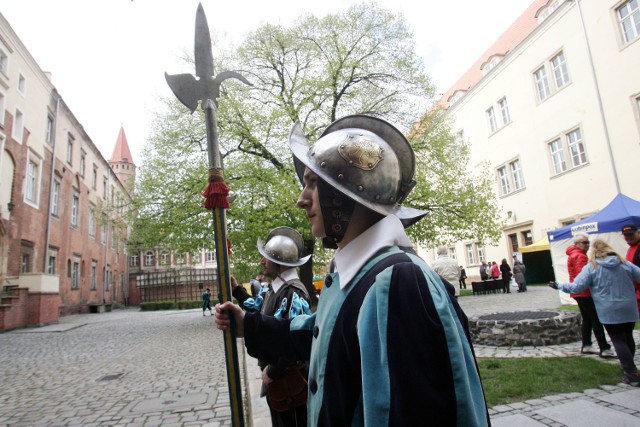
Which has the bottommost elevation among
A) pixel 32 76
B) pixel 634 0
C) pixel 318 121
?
pixel 318 121

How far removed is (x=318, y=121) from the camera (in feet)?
54.2

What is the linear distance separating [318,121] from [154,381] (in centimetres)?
1223

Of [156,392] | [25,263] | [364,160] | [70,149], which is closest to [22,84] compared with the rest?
[70,149]

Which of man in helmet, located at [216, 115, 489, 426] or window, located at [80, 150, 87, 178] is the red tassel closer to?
man in helmet, located at [216, 115, 489, 426]

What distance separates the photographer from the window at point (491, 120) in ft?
87.8

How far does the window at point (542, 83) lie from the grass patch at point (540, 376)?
20.6 m

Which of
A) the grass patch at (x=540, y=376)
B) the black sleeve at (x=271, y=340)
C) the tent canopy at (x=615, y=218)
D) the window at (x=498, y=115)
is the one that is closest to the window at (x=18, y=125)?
the grass patch at (x=540, y=376)

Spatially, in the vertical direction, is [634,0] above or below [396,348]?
above

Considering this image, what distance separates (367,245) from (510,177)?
26.5 meters

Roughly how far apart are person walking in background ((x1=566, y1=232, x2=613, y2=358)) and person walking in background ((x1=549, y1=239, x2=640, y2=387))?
0.36 meters

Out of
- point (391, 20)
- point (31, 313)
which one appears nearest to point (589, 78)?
point (391, 20)

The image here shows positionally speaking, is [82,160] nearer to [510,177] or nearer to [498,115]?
[498,115]

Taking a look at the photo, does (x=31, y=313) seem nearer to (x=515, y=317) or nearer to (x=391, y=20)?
(x=515, y=317)

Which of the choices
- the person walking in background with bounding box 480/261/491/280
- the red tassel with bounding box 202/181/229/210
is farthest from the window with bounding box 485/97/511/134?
the red tassel with bounding box 202/181/229/210
